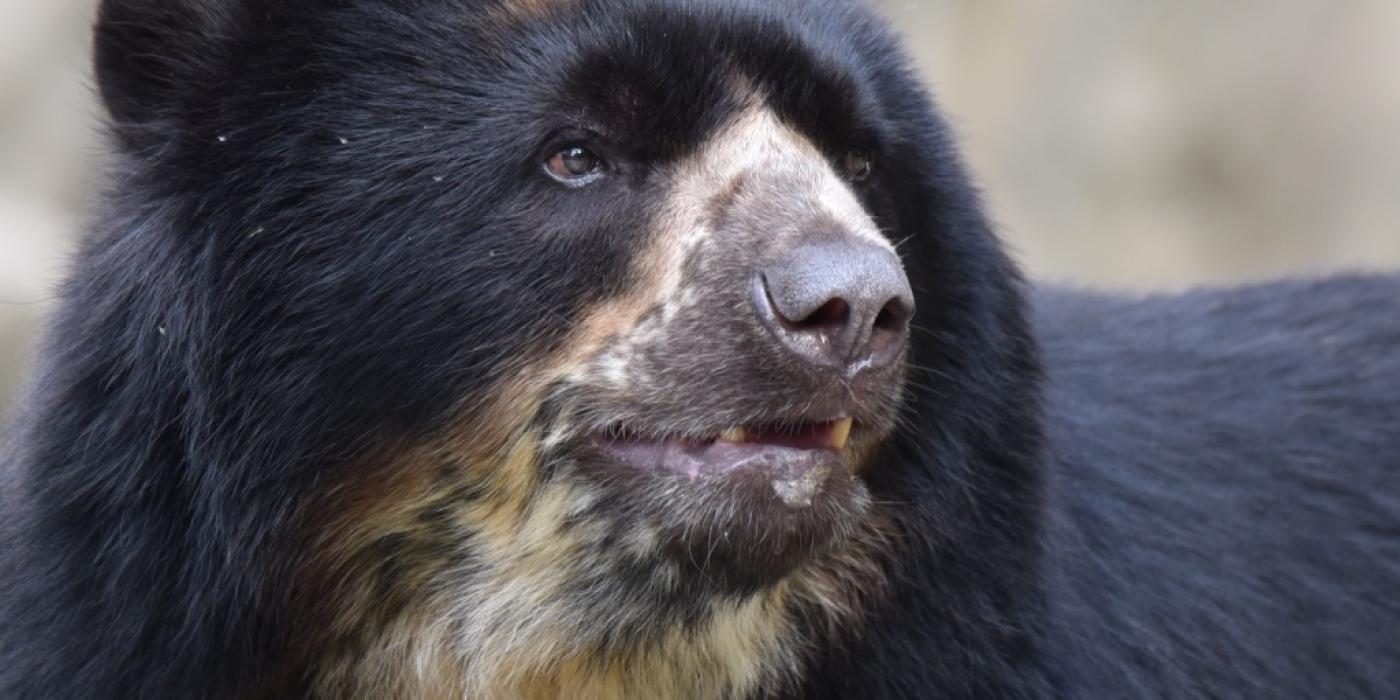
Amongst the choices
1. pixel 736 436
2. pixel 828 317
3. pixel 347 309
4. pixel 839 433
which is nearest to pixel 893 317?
pixel 828 317

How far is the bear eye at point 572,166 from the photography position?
132 inches

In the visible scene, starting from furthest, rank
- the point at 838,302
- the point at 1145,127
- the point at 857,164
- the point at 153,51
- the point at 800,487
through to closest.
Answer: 1. the point at 1145,127
2. the point at 857,164
3. the point at 153,51
4. the point at 800,487
5. the point at 838,302

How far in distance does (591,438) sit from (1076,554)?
1.37 m

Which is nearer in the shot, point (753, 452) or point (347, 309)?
point (753, 452)

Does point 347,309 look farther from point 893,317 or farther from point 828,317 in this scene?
point 893,317

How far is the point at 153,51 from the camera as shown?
11.4 feet

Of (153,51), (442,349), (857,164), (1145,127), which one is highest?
(857,164)

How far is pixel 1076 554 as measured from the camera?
405 centimetres

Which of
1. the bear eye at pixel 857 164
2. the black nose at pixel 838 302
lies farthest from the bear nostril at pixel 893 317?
the bear eye at pixel 857 164

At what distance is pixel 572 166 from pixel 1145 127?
8896 millimetres

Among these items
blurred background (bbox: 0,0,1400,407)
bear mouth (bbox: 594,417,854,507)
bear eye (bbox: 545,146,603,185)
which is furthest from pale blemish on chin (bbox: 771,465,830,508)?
blurred background (bbox: 0,0,1400,407)

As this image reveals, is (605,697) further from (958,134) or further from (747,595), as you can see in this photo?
(958,134)

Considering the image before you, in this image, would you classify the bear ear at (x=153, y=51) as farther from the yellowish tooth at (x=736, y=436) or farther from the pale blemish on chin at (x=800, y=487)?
the pale blemish on chin at (x=800, y=487)

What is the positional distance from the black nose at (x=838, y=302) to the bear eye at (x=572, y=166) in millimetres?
456
